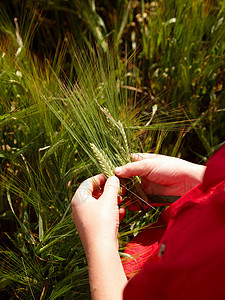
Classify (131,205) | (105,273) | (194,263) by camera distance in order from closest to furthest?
1. (194,263)
2. (105,273)
3. (131,205)

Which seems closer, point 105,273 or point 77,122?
point 105,273

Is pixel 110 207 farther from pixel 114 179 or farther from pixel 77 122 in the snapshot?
pixel 77 122

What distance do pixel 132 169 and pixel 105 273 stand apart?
23cm

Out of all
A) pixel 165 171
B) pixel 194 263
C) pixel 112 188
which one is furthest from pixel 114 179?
pixel 194 263

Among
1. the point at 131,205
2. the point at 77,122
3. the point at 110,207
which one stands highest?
the point at 77,122

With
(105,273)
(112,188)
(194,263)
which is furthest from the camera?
(112,188)

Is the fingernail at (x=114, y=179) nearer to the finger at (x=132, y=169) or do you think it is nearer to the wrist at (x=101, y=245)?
the finger at (x=132, y=169)

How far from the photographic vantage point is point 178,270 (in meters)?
0.48

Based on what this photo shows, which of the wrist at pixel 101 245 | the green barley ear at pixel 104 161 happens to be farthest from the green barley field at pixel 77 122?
the wrist at pixel 101 245

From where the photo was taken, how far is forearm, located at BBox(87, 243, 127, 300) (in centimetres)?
62

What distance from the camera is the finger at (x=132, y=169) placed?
30.2 inches

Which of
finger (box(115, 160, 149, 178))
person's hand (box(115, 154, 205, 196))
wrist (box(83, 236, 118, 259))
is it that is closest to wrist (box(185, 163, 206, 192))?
person's hand (box(115, 154, 205, 196))

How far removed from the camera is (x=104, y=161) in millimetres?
765

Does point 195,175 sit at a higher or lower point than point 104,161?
lower
